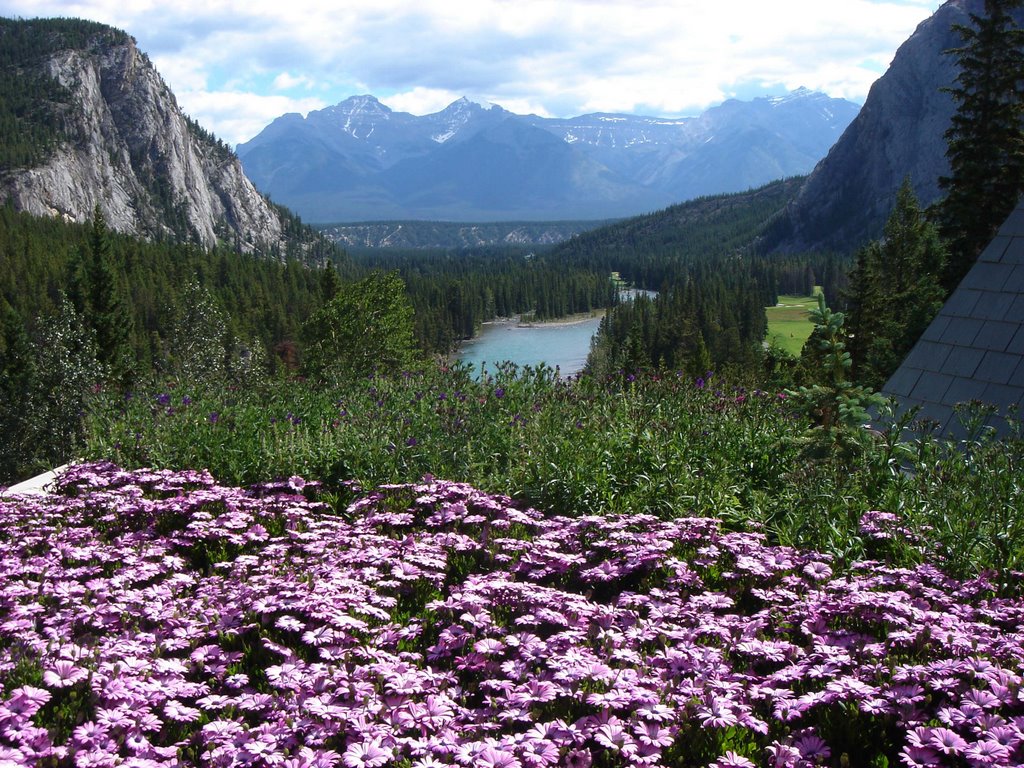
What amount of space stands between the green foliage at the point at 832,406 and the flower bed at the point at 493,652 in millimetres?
1976

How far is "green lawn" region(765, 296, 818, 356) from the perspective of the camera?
12543 centimetres

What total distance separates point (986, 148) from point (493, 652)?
26298mm

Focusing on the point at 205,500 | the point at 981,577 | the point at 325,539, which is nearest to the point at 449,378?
the point at 205,500

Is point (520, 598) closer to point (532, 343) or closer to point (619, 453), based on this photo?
point (619, 453)

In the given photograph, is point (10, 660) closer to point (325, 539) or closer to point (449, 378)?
point (325, 539)

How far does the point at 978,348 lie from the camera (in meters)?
10.2

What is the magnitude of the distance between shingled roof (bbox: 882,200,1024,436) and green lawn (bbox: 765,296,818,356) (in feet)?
356

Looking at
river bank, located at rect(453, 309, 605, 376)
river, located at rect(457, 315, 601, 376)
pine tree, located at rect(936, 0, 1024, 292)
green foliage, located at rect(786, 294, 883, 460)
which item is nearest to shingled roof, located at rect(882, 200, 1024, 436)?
green foliage, located at rect(786, 294, 883, 460)

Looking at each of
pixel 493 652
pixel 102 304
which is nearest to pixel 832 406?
pixel 493 652

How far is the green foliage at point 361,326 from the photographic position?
6241cm

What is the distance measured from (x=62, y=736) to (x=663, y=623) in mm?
3304

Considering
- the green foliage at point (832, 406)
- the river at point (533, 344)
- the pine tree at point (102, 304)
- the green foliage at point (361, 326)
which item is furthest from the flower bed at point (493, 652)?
the river at point (533, 344)

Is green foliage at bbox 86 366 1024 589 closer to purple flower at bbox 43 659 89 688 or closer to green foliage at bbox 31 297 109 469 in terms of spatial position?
purple flower at bbox 43 659 89 688

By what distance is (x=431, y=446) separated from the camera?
9.12 metres
